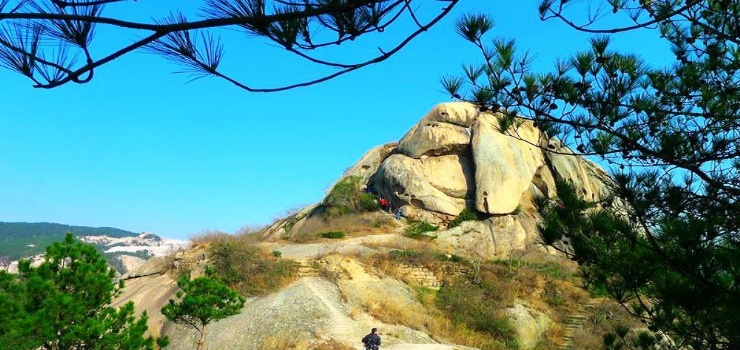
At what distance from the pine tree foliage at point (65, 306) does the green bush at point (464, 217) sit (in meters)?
19.3

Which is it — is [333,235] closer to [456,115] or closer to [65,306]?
[456,115]

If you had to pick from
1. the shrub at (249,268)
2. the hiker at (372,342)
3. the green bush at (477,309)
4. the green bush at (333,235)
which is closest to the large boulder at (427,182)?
the green bush at (333,235)

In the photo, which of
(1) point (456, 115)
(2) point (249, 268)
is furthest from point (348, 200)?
(2) point (249, 268)

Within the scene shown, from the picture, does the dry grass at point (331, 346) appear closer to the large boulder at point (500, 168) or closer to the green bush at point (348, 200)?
the green bush at point (348, 200)

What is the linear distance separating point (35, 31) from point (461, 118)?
30.4 meters

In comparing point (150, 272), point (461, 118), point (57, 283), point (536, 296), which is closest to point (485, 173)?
point (461, 118)

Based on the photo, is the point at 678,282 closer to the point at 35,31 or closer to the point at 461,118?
the point at 35,31

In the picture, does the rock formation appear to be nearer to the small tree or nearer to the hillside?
the hillside

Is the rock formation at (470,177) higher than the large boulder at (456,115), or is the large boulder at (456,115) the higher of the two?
the large boulder at (456,115)

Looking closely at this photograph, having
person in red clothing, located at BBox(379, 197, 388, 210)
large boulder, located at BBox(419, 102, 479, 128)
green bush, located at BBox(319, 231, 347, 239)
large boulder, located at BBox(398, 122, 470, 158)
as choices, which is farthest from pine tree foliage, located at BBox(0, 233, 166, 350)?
large boulder, located at BBox(419, 102, 479, 128)

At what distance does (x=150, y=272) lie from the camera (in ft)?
75.9

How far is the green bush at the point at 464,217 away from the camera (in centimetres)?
2855

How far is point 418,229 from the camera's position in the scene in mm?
27609

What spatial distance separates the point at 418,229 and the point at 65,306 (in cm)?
1941
